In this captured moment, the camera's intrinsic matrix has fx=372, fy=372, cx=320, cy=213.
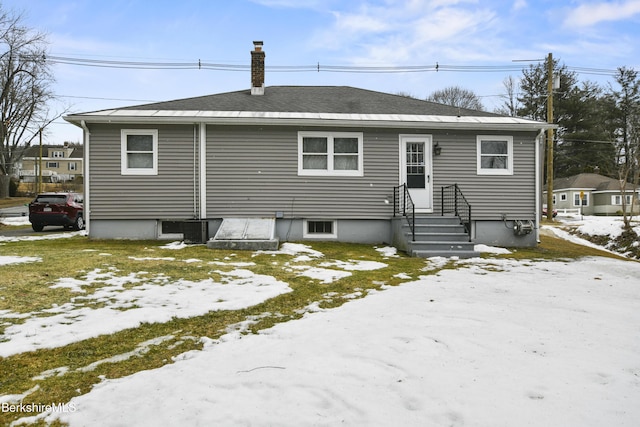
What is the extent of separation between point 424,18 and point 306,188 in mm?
8861

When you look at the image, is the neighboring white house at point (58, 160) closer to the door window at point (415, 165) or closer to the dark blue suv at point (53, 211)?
the dark blue suv at point (53, 211)

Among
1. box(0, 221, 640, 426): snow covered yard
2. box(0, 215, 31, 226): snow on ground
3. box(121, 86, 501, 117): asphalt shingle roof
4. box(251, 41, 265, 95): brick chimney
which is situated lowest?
box(0, 221, 640, 426): snow covered yard

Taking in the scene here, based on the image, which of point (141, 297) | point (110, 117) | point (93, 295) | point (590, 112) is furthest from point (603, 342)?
point (590, 112)

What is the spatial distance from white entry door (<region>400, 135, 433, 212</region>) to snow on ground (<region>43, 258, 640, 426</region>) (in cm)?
630

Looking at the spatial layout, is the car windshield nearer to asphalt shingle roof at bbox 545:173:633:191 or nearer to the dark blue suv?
the dark blue suv

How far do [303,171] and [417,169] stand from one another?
3.25 meters

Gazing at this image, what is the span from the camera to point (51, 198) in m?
13.8

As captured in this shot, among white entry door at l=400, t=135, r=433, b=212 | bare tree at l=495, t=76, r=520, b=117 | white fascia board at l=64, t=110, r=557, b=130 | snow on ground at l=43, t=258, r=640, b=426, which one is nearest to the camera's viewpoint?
snow on ground at l=43, t=258, r=640, b=426

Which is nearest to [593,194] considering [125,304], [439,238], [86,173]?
[439,238]

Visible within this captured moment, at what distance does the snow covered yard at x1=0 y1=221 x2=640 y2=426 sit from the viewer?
6.99ft

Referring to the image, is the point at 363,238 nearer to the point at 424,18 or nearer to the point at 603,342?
the point at 603,342

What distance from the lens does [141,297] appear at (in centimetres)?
459

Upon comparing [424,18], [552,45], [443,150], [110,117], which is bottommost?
[443,150]

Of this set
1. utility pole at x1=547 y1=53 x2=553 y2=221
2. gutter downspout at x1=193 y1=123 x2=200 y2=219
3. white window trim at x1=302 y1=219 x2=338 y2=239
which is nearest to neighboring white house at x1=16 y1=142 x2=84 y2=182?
gutter downspout at x1=193 y1=123 x2=200 y2=219
